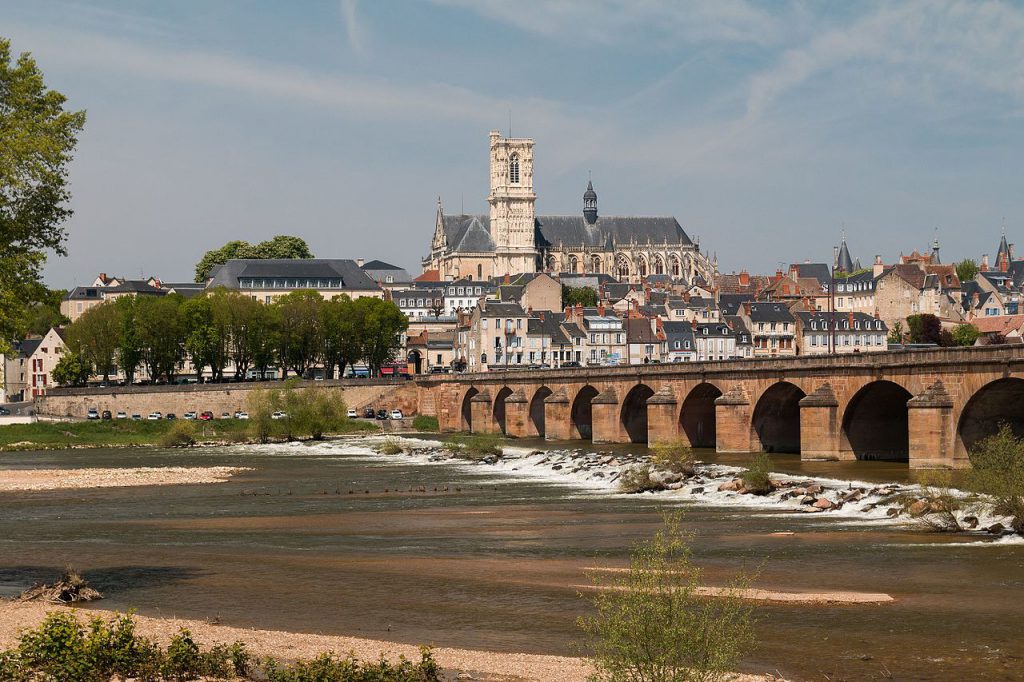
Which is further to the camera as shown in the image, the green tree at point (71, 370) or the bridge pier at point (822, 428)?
the green tree at point (71, 370)

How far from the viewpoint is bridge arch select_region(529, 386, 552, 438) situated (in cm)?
8412

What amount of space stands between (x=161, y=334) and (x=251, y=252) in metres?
70.5

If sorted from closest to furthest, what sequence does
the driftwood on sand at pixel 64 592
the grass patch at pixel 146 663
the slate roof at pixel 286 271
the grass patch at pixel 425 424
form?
the grass patch at pixel 146 663, the driftwood on sand at pixel 64 592, the grass patch at pixel 425 424, the slate roof at pixel 286 271

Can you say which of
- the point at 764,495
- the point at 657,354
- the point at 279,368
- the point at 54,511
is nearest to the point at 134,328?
the point at 279,368

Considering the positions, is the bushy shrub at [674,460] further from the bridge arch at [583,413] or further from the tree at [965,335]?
the tree at [965,335]

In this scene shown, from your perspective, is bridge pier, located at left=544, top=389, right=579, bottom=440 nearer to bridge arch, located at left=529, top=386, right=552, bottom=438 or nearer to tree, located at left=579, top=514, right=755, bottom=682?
bridge arch, located at left=529, top=386, right=552, bottom=438

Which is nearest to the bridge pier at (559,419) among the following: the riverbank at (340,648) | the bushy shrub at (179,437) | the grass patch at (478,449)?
the grass patch at (478,449)

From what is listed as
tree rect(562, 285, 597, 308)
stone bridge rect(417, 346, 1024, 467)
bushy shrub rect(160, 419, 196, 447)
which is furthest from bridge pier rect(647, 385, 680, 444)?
tree rect(562, 285, 597, 308)

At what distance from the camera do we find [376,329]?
→ 397 feet

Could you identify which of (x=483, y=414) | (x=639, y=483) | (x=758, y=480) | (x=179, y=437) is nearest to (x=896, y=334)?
(x=483, y=414)

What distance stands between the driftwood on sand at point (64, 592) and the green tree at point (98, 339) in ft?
298

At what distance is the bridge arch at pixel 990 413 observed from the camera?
45.6 meters

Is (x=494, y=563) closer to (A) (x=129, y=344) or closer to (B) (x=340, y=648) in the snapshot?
(B) (x=340, y=648)

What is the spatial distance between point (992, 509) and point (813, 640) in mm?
13603
